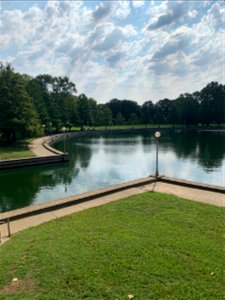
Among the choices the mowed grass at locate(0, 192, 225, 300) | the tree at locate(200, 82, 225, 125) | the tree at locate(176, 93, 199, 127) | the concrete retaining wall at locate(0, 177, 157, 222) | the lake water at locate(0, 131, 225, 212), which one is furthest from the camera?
the tree at locate(176, 93, 199, 127)

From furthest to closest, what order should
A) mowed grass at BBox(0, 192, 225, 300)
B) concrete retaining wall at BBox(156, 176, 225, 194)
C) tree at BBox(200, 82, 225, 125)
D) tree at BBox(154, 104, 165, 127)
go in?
tree at BBox(154, 104, 165, 127) → tree at BBox(200, 82, 225, 125) → concrete retaining wall at BBox(156, 176, 225, 194) → mowed grass at BBox(0, 192, 225, 300)

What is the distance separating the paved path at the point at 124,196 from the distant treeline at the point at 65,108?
20.7 metres

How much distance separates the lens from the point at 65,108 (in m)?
50.7

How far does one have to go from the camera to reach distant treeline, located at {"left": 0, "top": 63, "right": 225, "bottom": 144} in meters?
27.9

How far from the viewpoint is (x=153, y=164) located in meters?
22.0

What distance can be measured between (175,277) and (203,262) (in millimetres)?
690

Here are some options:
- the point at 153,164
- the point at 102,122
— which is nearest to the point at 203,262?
the point at 153,164

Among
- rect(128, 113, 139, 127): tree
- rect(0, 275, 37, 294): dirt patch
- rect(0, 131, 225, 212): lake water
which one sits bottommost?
rect(0, 131, 225, 212): lake water

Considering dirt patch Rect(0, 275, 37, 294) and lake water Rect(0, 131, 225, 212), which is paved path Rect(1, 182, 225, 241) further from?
lake water Rect(0, 131, 225, 212)

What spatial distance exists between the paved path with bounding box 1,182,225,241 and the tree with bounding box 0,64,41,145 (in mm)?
20684

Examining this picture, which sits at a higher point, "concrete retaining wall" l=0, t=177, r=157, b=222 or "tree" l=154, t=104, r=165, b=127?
"tree" l=154, t=104, r=165, b=127

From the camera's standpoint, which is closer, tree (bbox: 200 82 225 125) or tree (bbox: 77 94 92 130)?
tree (bbox: 77 94 92 130)

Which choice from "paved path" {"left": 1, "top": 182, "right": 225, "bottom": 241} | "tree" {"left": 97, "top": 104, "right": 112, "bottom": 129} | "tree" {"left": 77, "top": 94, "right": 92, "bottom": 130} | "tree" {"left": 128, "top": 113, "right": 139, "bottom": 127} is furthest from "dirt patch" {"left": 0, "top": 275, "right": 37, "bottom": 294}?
"tree" {"left": 128, "top": 113, "right": 139, "bottom": 127}

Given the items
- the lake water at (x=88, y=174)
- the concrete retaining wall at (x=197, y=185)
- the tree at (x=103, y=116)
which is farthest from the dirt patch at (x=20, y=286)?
the tree at (x=103, y=116)
